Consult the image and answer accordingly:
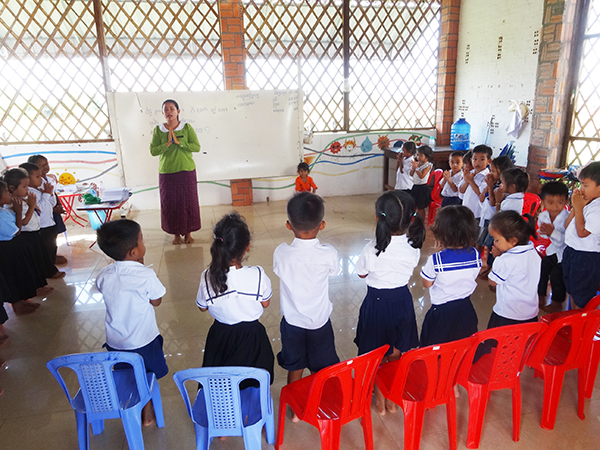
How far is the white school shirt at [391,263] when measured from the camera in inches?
61.6

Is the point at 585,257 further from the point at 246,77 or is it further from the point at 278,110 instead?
the point at 246,77

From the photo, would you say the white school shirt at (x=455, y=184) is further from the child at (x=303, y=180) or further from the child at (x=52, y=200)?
the child at (x=52, y=200)

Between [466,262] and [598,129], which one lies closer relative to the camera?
[466,262]

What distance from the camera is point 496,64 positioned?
4516 mm

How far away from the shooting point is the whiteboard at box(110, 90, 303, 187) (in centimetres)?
455

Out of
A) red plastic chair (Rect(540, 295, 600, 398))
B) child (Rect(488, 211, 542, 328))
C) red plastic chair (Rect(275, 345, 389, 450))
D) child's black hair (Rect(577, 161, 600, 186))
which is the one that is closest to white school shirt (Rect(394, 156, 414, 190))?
child's black hair (Rect(577, 161, 600, 186))

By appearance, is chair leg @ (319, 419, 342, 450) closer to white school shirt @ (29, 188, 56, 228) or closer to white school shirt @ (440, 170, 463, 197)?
white school shirt @ (440, 170, 463, 197)

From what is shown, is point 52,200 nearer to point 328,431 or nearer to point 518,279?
point 328,431

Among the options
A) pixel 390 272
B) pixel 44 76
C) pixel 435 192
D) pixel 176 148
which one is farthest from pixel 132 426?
pixel 44 76

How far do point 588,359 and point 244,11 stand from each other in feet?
15.4

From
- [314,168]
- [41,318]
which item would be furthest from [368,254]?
[314,168]

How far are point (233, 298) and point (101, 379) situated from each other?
1.52 ft

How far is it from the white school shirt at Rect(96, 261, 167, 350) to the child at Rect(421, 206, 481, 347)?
1046 mm

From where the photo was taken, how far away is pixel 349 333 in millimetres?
2281
